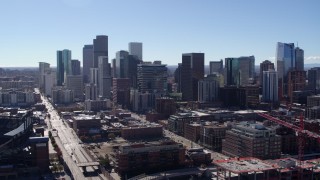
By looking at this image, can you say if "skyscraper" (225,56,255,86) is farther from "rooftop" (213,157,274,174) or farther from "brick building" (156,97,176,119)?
"rooftop" (213,157,274,174)

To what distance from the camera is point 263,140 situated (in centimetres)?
4547

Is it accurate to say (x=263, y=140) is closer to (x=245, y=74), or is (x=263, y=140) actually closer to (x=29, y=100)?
(x=29, y=100)

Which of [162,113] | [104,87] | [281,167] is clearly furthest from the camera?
[104,87]

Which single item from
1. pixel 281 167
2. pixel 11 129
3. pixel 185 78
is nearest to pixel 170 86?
pixel 185 78

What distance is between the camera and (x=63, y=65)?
14650 cm

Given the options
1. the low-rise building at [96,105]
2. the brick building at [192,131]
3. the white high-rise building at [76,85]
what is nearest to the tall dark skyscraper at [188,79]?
the low-rise building at [96,105]

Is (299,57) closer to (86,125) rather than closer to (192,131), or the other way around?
(192,131)

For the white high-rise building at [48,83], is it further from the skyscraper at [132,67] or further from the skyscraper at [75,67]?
the skyscraper at [75,67]

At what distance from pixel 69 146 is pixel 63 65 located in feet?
310

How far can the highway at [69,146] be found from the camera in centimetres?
4472

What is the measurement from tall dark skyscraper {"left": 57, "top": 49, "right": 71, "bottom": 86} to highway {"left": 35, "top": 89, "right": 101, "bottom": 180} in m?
61.9

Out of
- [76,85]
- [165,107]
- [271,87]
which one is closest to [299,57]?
[271,87]

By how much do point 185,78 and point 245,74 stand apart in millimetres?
30655

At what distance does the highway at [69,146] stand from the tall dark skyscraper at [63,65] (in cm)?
6195
